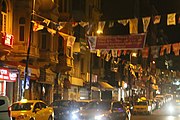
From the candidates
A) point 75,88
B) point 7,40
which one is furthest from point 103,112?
point 75,88

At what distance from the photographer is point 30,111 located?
23.0 meters

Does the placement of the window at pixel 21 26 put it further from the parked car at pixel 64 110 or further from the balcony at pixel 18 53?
the parked car at pixel 64 110

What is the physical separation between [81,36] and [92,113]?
26.7m

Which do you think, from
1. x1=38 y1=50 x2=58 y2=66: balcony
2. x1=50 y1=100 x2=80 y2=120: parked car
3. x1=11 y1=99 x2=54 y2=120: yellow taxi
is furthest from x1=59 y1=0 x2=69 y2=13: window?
x1=11 y1=99 x2=54 y2=120: yellow taxi

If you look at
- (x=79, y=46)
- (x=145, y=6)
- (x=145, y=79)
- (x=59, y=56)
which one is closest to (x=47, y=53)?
(x=59, y=56)

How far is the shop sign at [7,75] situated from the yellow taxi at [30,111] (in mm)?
5838

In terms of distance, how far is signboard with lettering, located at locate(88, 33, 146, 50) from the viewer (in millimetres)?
37594

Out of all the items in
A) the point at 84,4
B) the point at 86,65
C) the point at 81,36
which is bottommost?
the point at 86,65

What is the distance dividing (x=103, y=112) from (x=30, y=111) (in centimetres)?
434

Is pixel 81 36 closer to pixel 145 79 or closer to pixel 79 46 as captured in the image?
pixel 79 46

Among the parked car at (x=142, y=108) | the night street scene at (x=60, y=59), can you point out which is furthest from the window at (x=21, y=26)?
the parked car at (x=142, y=108)

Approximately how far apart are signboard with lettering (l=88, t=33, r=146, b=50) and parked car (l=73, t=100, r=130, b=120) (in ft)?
Result: 40.8

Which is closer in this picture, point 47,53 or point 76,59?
point 47,53

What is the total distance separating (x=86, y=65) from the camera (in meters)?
53.8
